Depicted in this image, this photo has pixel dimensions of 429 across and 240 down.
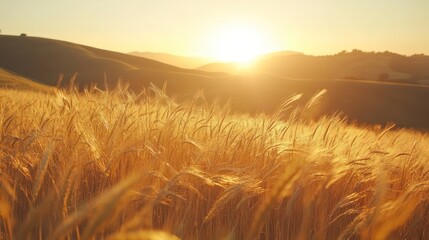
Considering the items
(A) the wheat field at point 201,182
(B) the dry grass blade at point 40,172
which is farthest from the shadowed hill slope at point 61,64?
A: (B) the dry grass blade at point 40,172

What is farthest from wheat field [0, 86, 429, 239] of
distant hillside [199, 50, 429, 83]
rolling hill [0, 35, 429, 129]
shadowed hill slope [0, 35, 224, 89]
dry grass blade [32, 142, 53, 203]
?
distant hillside [199, 50, 429, 83]

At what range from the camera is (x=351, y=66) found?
6694cm

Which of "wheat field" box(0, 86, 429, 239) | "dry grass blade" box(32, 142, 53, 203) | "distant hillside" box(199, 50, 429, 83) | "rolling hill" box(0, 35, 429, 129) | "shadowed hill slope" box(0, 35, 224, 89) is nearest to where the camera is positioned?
"dry grass blade" box(32, 142, 53, 203)

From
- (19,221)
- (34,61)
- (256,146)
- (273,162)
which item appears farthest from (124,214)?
(34,61)

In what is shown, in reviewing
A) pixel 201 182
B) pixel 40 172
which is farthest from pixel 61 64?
pixel 40 172

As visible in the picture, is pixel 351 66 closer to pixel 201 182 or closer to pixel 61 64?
pixel 61 64

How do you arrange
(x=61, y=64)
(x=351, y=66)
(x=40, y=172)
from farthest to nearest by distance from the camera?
(x=351, y=66)
(x=61, y=64)
(x=40, y=172)

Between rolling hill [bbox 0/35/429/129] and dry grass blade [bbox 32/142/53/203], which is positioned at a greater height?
dry grass blade [bbox 32/142/53/203]

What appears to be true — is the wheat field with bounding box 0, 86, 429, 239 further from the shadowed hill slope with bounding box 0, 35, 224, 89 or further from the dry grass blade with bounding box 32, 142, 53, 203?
the shadowed hill slope with bounding box 0, 35, 224, 89

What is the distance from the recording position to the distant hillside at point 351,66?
61.7 metres

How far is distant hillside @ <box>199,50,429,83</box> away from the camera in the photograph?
202 ft

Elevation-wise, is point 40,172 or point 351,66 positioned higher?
point 351,66

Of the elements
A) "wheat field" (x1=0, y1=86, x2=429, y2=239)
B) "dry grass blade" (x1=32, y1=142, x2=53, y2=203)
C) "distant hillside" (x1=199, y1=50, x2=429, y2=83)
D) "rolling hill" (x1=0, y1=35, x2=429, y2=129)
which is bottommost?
"rolling hill" (x1=0, y1=35, x2=429, y2=129)

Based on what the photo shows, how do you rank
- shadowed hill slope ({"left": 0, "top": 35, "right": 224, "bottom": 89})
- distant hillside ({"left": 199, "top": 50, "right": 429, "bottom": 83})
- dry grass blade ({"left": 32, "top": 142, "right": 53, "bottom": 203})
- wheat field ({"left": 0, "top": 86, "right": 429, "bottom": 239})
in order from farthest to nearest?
distant hillside ({"left": 199, "top": 50, "right": 429, "bottom": 83}), shadowed hill slope ({"left": 0, "top": 35, "right": 224, "bottom": 89}), wheat field ({"left": 0, "top": 86, "right": 429, "bottom": 239}), dry grass blade ({"left": 32, "top": 142, "right": 53, "bottom": 203})
